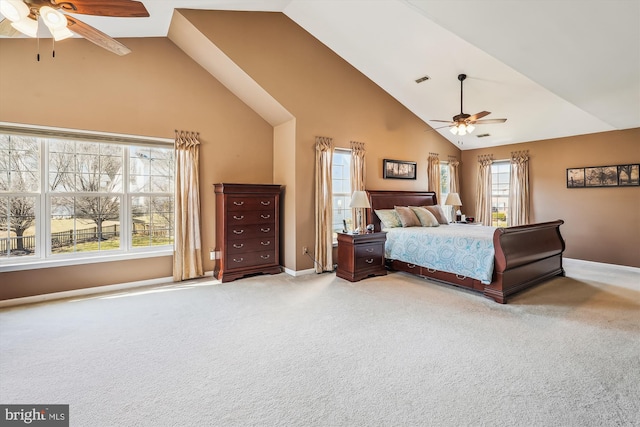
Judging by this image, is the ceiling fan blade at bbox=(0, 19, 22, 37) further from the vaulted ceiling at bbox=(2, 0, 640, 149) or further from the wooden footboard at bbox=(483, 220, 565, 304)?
the wooden footboard at bbox=(483, 220, 565, 304)

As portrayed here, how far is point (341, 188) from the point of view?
5.79 meters

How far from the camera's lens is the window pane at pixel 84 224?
389 centimetres

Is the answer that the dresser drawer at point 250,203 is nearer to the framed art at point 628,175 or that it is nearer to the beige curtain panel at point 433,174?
the beige curtain panel at point 433,174

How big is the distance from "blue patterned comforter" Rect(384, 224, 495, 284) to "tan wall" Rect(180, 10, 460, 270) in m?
1.38

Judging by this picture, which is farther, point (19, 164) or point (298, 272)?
point (298, 272)

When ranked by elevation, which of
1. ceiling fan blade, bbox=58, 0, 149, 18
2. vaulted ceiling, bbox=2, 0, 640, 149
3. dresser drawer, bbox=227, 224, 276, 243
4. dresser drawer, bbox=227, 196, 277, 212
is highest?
vaulted ceiling, bbox=2, 0, 640, 149

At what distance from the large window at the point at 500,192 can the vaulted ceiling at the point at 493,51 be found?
66 cm

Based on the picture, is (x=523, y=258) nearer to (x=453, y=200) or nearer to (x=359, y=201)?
(x=359, y=201)

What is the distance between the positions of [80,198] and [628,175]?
28.7 feet

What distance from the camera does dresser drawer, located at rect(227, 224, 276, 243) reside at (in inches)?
181

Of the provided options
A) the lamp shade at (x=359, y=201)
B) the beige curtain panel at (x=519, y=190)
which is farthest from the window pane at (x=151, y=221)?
the beige curtain panel at (x=519, y=190)

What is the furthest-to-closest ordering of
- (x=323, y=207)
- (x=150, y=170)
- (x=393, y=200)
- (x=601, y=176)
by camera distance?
(x=393, y=200)
(x=601, y=176)
(x=323, y=207)
(x=150, y=170)

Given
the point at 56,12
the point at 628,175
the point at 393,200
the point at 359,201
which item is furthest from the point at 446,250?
the point at 56,12

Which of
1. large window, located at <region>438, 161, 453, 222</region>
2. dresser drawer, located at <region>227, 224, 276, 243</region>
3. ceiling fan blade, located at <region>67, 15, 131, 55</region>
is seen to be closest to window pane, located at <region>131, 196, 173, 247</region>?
dresser drawer, located at <region>227, 224, 276, 243</region>
